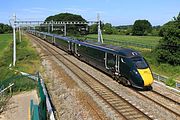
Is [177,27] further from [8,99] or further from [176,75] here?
[8,99]

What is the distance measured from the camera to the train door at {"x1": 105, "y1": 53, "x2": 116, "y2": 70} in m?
23.5

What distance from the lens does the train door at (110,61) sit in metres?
23.5

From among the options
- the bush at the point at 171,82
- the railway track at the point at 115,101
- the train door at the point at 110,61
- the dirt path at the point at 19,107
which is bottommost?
the dirt path at the point at 19,107

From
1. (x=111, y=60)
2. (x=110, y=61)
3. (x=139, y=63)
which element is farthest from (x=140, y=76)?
(x=110, y=61)

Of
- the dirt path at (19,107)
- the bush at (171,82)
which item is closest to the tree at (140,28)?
the bush at (171,82)

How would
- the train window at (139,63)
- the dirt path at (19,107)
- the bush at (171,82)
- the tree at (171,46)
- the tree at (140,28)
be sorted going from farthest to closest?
1. the tree at (140,28)
2. the tree at (171,46)
3. the bush at (171,82)
4. the train window at (139,63)
5. the dirt path at (19,107)

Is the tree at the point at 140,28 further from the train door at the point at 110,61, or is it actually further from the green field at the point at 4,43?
the train door at the point at 110,61

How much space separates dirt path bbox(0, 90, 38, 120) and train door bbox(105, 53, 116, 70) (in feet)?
21.2

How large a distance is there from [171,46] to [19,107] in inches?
812

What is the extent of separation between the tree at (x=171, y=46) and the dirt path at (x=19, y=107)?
681 inches

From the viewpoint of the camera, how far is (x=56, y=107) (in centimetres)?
1711

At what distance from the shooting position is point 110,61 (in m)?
24.3

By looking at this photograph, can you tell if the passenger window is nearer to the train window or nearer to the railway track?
the railway track

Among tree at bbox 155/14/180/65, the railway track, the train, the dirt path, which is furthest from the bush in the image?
tree at bbox 155/14/180/65
